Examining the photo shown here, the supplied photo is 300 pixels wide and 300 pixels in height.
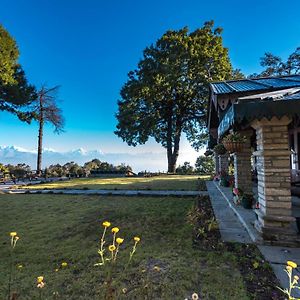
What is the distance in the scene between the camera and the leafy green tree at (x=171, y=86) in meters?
22.6

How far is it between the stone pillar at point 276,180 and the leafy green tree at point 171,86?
19120 millimetres

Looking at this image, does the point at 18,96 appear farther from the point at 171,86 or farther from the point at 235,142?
the point at 235,142

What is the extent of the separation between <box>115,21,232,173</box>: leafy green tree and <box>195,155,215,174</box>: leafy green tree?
2.58m

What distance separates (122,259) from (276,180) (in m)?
2.74

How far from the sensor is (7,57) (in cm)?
1902

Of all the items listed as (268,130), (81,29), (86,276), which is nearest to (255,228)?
(268,130)

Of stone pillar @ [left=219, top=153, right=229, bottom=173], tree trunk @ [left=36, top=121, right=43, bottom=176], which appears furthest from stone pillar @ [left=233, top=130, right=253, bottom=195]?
tree trunk @ [left=36, top=121, right=43, bottom=176]

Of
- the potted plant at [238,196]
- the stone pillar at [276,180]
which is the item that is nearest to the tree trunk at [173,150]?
the potted plant at [238,196]

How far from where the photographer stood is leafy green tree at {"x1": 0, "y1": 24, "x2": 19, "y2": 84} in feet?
60.3

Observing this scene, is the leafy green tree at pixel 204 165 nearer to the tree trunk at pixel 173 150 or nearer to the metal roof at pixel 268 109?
the tree trunk at pixel 173 150

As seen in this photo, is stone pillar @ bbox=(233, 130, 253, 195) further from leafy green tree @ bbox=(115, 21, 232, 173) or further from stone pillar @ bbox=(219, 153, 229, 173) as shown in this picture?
leafy green tree @ bbox=(115, 21, 232, 173)

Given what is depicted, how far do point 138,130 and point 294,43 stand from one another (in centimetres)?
1769

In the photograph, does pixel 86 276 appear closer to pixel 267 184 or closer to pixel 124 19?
pixel 267 184

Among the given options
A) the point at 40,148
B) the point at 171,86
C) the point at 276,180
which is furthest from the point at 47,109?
the point at 276,180
